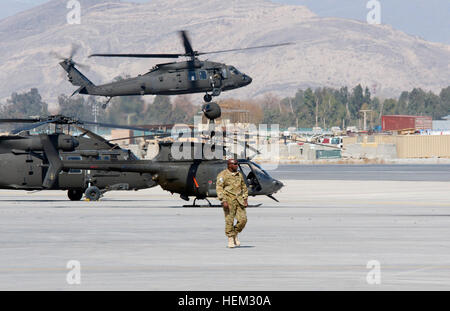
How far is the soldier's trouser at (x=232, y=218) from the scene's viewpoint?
801 inches

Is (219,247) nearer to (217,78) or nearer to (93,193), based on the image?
(93,193)

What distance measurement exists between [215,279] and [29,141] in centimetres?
2030

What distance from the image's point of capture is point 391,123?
19512cm

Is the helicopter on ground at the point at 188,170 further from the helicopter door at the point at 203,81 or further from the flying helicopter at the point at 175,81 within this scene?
the helicopter door at the point at 203,81

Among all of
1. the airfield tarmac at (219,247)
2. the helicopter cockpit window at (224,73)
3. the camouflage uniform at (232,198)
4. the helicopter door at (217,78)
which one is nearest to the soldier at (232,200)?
the camouflage uniform at (232,198)

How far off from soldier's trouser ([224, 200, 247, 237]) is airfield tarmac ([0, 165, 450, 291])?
1.55 ft

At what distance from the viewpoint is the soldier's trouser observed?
20.3 meters

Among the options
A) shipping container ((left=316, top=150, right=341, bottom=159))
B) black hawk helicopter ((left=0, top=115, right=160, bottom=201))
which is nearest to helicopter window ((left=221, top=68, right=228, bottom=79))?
black hawk helicopter ((left=0, top=115, right=160, bottom=201))

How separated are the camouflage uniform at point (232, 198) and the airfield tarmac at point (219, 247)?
54 centimetres

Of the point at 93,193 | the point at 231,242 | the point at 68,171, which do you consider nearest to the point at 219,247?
the point at 231,242

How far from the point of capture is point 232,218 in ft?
67.1

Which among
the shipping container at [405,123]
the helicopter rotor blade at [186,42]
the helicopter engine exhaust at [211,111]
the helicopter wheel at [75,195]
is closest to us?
the helicopter engine exhaust at [211,111]

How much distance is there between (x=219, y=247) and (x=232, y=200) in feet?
3.61

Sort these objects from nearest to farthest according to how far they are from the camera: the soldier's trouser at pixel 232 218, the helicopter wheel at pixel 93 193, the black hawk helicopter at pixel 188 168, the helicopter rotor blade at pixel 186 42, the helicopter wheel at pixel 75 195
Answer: the soldier's trouser at pixel 232 218 < the black hawk helicopter at pixel 188 168 < the helicopter wheel at pixel 93 193 < the helicopter wheel at pixel 75 195 < the helicopter rotor blade at pixel 186 42
